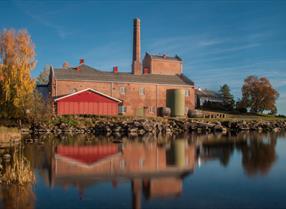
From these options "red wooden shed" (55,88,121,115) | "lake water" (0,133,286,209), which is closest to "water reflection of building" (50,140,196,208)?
"lake water" (0,133,286,209)

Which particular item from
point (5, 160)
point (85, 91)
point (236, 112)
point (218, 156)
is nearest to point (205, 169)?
point (218, 156)

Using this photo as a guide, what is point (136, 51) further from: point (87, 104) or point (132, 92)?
point (87, 104)

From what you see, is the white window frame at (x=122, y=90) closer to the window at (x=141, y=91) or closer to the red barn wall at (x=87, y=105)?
the window at (x=141, y=91)

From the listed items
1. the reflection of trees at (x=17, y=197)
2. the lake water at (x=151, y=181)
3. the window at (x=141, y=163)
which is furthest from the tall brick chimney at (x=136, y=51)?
the reflection of trees at (x=17, y=197)

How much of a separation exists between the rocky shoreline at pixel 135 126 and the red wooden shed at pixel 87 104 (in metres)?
2.80

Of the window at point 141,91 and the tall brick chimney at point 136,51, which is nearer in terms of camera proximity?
the window at point 141,91

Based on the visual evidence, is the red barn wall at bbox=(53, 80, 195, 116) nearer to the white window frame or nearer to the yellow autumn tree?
the white window frame

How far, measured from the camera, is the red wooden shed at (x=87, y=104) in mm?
41625

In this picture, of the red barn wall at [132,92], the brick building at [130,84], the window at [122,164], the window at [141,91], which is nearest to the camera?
the window at [122,164]

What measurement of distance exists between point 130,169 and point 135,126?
24208 mm

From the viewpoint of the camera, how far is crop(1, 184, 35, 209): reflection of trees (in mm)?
9059

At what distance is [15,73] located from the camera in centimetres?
3108

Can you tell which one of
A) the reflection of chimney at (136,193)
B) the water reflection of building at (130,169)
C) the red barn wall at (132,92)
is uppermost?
the red barn wall at (132,92)

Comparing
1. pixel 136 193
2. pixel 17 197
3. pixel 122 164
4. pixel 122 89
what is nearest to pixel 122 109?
pixel 122 89
